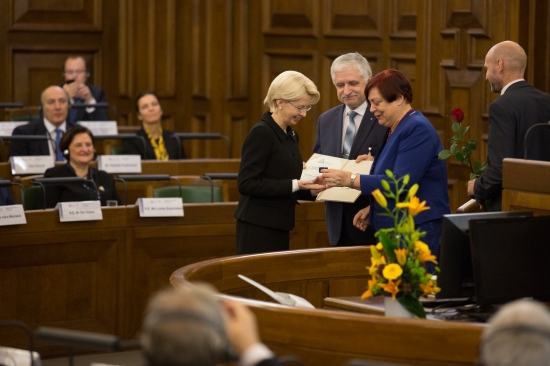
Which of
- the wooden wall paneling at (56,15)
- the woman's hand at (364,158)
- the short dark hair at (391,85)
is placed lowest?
the woman's hand at (364,158)

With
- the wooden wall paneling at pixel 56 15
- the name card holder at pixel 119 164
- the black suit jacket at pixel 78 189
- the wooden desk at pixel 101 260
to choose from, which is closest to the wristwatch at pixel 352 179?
the wooden desk at pixel 101 260

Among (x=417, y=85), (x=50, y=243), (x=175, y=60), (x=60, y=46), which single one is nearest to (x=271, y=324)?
(x=50, y=243)

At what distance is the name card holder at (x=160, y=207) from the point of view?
17.7 ft

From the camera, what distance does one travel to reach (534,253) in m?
3.09

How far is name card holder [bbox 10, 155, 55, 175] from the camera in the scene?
6293 millimetres

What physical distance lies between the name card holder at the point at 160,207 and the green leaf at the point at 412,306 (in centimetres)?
267

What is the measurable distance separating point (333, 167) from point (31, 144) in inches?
136

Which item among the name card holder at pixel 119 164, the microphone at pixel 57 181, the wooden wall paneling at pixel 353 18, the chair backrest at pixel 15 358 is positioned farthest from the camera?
the wooden wall paneling at pixel 353 18

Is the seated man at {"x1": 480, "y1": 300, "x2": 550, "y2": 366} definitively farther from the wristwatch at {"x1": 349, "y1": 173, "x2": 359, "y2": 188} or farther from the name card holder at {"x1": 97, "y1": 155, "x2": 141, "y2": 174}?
the name card holder at {"x1": 97, "y1": 155, "x2": 141, "y2": 174}

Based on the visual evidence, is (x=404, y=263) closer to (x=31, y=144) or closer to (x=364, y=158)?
(x=364, y=158)

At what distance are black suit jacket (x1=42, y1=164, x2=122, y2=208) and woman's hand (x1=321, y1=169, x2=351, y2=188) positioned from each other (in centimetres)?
196

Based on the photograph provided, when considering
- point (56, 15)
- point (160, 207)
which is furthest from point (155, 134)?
point (56, 15)

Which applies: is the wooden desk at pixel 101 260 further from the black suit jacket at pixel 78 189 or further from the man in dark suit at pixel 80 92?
the man in dark suit at pixel 80 92

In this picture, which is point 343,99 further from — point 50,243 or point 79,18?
point 79,18
